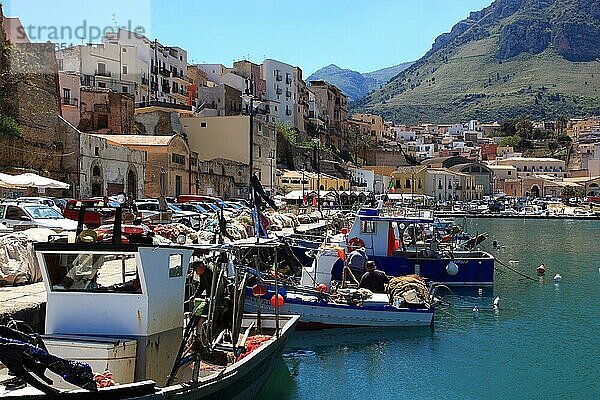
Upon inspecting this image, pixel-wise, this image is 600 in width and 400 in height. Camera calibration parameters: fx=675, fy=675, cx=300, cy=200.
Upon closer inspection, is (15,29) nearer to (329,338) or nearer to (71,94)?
(71,94)

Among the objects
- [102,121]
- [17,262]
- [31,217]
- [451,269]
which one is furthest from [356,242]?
[102,121]

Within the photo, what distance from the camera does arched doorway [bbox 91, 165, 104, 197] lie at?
36562 mm

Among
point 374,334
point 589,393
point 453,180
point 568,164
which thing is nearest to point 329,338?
point 374,334

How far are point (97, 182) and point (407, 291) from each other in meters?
23.0

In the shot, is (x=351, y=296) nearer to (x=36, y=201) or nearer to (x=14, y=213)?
(x=14, y=213)

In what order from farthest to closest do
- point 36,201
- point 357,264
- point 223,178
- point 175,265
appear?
point 223,178
point 36,201
point 357,264
point 175,265

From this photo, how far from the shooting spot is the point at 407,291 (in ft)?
62.8

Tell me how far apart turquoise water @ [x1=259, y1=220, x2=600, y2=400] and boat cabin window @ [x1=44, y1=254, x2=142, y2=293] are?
15.4 ft

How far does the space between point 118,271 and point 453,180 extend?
337 feet

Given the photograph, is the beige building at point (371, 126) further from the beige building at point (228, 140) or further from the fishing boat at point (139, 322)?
the fishing boat at point (139, 322)

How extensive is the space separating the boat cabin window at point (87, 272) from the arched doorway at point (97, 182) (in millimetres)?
27704

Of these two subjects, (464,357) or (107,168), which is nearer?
(464,357)

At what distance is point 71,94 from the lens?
53.6 metres

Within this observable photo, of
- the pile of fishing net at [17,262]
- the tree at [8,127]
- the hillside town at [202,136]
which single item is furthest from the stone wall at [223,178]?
the pile of fishing net at [17,262]
